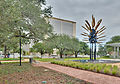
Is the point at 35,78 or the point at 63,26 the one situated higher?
the point at 63,26

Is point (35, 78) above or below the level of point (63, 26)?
below

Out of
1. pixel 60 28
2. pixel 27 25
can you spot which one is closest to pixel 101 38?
pixel 27 25

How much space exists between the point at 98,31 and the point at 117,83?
11285 millimetres

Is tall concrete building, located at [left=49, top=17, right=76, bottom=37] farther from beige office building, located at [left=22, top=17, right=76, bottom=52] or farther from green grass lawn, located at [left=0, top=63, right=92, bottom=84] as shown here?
green grass lawn, located at [left=0, top=63, right=92, bottom=84]

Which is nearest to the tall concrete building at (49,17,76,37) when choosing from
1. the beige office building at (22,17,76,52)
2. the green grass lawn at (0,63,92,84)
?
the beige office building at (22,17,76,52)

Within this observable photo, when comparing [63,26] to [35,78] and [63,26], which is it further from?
[35,78]

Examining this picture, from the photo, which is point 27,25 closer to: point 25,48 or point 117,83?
point 117,83

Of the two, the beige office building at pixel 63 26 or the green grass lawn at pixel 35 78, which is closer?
the green grass lawn at pixel 35 78

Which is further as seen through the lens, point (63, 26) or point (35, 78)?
point (63, 26)

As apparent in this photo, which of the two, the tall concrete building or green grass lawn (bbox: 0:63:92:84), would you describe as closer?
green grass lawn (bbox: 0:63:92:84)

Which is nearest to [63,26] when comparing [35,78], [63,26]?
[63,26]

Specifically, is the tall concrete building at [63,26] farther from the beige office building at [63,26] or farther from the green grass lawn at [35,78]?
the green grass lawn at [35,78]

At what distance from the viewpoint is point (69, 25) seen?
178 ft

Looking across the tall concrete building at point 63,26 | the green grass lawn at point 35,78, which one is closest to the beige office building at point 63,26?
the tall concrete building at point 63,26
